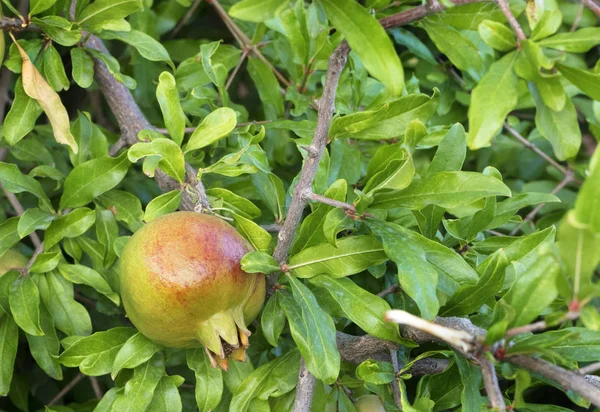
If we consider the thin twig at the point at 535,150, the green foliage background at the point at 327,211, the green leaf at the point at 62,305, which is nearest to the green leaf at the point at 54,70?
the green foliage background at the point at 327,211

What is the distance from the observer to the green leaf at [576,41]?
0.78 m

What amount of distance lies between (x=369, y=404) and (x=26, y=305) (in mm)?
572

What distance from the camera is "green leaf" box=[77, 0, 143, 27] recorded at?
1082 millimetres

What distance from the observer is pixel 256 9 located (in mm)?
754

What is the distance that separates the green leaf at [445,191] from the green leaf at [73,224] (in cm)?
49

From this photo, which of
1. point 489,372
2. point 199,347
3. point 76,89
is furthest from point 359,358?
point 76,89

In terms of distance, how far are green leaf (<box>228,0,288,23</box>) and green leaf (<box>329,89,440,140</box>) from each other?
223 mm

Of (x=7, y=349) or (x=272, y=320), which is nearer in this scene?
(x=272, y=320)

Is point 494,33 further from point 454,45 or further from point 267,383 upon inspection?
point 267,383

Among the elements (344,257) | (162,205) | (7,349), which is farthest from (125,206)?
(344,257)

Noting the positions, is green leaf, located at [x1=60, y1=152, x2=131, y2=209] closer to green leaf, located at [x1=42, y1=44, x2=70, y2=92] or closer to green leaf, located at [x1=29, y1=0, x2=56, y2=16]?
green leaf, located at [x1=42, y1=44, x2=70, y2=92]

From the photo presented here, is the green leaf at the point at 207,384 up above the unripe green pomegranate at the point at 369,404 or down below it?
above

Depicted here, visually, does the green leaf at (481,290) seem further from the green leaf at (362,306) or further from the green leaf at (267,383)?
the green leaf at (267,383)

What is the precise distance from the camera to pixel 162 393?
106cm
